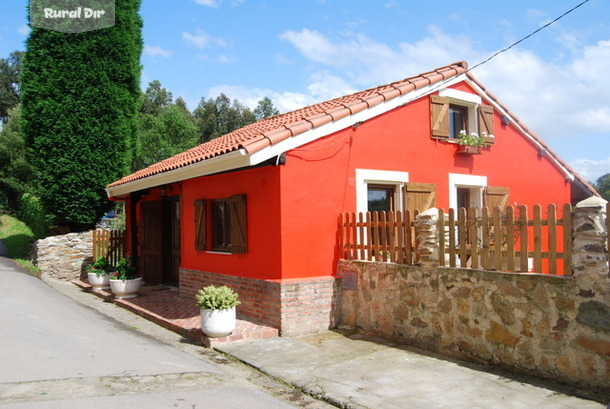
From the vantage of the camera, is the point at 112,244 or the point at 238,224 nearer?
the point at 238,224

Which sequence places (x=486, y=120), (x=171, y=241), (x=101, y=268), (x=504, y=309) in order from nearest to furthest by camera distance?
(x=504, y=309)
(x=486, y=120)
(x=101, y=268)
(x=171, y=241)

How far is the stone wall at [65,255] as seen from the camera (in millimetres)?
13742

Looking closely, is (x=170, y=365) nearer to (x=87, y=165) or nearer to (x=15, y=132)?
(x=87, y=165)

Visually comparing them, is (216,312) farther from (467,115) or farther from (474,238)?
(467,115)

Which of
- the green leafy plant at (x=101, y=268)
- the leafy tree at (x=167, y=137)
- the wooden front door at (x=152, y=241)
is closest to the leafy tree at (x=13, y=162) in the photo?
the leafy tree at (x=167, y=137)

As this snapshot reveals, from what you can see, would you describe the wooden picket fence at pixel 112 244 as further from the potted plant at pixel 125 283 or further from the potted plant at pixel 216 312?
the potted plant at pixel 216 312

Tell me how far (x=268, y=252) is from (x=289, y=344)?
1511 millimetres

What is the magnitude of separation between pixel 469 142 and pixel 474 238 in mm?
4377

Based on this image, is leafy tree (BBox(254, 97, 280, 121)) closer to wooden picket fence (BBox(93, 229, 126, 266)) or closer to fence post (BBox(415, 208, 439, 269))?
wooden picket fence (BBox(93, 229, 126, 266))

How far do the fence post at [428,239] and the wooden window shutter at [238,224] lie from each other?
298cm

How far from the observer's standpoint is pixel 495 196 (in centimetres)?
1027

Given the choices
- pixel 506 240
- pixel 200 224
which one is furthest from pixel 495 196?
pixel 200 224

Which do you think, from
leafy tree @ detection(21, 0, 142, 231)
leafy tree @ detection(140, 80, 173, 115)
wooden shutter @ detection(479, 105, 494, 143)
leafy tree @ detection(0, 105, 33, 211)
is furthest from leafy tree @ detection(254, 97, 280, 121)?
wooden shutter @ detection(479, 105, 494, 143)

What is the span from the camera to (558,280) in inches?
191
